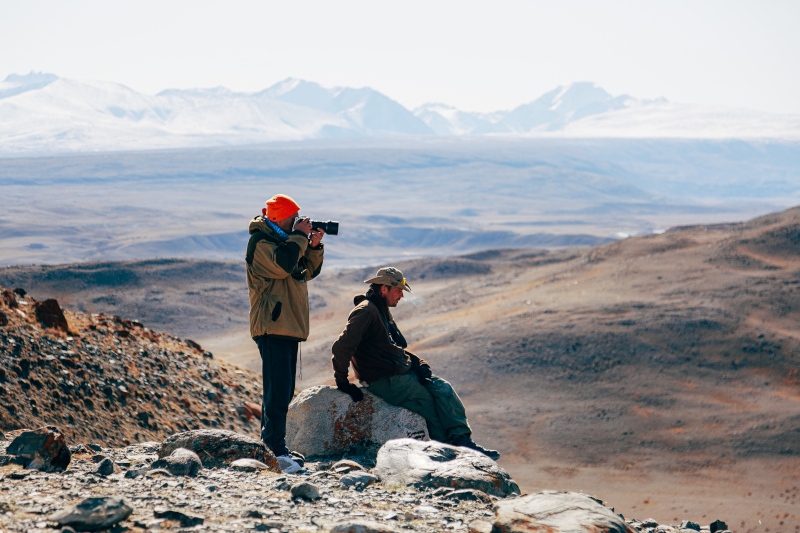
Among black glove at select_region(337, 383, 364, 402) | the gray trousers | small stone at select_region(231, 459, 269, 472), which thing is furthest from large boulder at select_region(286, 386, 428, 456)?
small stone at select_region(231, 459, 269, 472)

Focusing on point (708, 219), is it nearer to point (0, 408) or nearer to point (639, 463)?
point (639, 463)

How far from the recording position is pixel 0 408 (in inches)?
293

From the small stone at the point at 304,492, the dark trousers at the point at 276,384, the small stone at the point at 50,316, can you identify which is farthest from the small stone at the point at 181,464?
the small stone at the point at 50,316

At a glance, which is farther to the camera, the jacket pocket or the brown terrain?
the brown terrain

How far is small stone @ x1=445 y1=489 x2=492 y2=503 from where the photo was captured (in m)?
5.18

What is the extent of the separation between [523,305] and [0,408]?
2226 centimetres

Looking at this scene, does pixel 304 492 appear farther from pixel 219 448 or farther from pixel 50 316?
pixel 50 316

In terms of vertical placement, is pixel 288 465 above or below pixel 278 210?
below

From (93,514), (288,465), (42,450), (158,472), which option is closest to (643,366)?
(288,465)

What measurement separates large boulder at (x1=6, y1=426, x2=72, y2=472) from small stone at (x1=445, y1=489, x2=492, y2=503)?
2944mm

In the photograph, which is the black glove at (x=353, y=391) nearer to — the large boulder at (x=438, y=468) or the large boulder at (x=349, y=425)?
the large boulder at (x=349, y=425)

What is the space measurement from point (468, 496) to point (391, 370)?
75.6 inches

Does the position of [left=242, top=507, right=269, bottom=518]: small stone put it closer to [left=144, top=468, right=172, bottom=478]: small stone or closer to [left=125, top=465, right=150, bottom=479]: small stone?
[left=144, top=468, right=172, bottom=478]: small stone

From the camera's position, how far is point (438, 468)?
5688 mm
